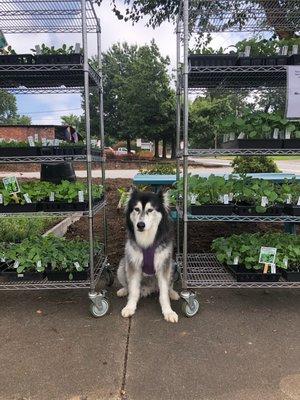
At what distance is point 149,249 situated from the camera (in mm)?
3566

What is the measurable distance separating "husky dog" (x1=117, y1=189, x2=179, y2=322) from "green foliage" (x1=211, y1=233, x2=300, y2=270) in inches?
24.0

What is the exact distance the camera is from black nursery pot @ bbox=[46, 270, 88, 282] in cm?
366

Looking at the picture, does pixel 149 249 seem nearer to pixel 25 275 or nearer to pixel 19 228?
pixel 25 275

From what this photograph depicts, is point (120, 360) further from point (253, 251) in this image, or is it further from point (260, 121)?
point (260, 121)

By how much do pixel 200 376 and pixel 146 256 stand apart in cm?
127

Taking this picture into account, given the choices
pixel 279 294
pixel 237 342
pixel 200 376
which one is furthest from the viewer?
pixel 279 294

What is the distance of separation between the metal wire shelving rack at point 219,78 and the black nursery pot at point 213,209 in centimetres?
7

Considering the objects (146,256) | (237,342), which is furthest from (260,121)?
(237,342)

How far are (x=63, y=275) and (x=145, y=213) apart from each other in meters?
1.11

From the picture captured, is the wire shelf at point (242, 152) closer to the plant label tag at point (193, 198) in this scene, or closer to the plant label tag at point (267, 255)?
the plant label tag at point (193, 198)

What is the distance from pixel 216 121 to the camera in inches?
142

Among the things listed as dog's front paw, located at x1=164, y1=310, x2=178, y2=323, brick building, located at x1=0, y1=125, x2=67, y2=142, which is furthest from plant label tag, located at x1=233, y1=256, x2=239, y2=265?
brick building, located at x1=0, y1=125, x2=67, y2=142

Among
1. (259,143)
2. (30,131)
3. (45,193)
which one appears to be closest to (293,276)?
(259,143)

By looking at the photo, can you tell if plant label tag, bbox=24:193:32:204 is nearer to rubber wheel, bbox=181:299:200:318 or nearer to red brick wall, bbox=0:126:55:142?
red brick wall, bbox=0:126:55:142
